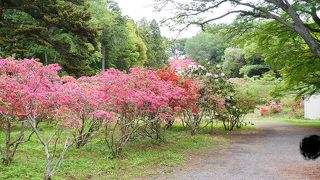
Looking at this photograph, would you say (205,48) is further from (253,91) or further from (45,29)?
(45,29)

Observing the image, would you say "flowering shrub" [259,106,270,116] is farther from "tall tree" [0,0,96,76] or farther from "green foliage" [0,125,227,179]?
"green foliage" [0,125,227,179]

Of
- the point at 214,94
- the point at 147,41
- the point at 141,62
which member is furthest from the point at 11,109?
the point at 147,41

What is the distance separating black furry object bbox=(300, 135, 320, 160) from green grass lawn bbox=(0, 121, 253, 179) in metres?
7.36

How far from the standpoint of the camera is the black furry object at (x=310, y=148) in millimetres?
1333

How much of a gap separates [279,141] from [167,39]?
25.4 feet

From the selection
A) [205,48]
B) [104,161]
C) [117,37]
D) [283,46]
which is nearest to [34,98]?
[104,161]

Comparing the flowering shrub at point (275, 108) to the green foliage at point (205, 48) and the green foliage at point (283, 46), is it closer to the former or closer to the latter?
the green foliage at point (283, 46)

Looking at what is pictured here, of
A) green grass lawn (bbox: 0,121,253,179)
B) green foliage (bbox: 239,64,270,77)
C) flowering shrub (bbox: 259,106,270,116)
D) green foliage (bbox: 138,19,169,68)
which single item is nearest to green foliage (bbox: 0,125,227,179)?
green grass lawn (bbox: 0,121,253,179)

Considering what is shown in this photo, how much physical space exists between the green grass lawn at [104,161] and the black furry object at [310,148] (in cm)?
736

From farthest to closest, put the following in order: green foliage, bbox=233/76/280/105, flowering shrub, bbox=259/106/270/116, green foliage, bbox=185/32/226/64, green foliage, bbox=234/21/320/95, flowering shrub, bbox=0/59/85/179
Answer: green foliage, bbox=185/32/226/64 < flowering shrub, bbox=259/106/270/116 < green foliage, bbox=233/76/280/105 < green foliage, bbox=234/21/320/95 < flowering shrub, bbox=0/59/85/179

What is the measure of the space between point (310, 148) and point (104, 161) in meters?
9.16

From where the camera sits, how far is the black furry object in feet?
4.37

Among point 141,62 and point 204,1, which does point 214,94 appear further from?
point 141,62

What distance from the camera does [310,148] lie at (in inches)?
52.5
